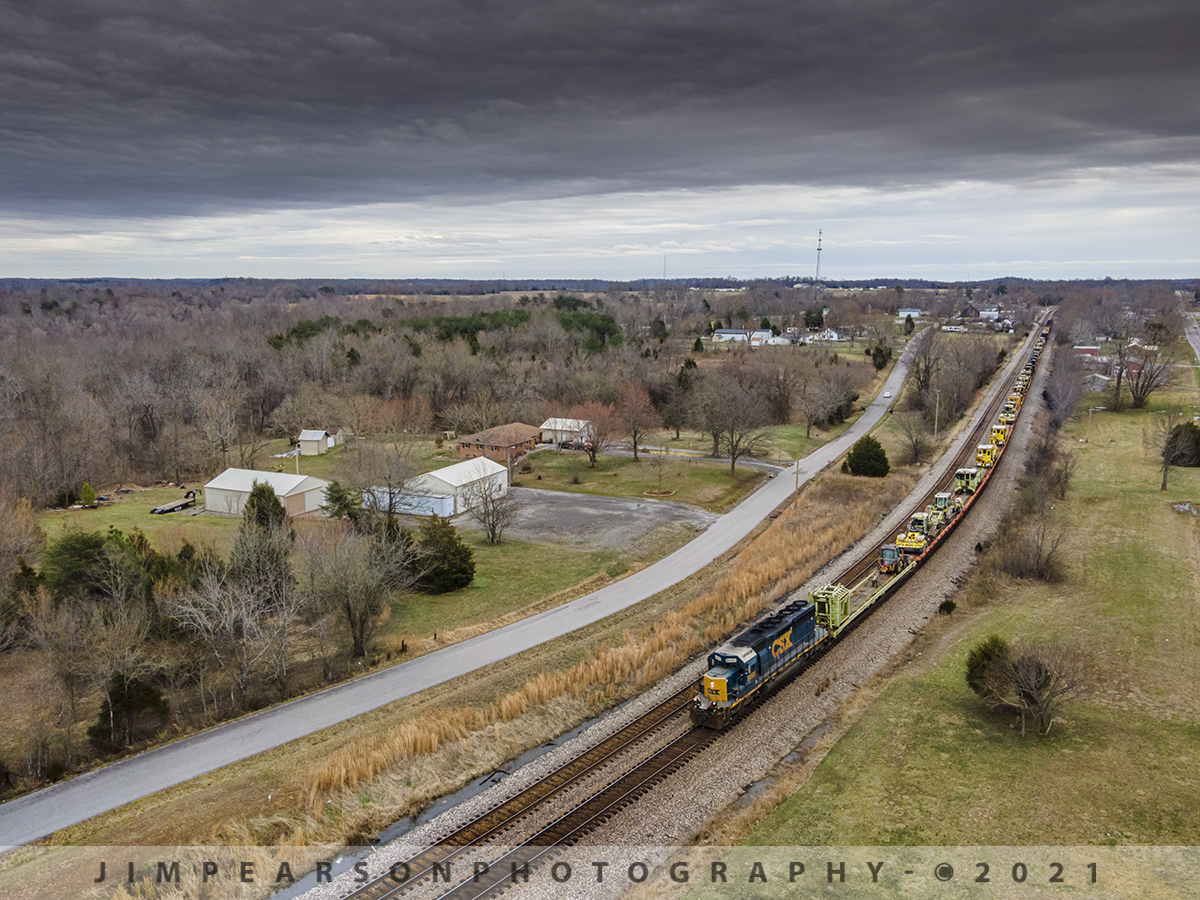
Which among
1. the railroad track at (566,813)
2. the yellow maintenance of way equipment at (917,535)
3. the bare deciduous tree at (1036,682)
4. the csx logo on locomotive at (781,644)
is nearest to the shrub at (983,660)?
the bare deciduous tree at (1036,682)

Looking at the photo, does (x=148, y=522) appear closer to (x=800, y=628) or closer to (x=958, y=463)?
(x=800, y=628)

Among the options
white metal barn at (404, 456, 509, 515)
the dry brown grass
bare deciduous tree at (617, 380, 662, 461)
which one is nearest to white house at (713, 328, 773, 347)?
bare deciduous tree at (617, 380, 662, 461)

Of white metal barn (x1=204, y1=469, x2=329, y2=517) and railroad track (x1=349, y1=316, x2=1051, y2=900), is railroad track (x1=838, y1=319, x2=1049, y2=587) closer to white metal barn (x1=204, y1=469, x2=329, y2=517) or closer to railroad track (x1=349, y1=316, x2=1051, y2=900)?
railroad track (x1=349, y1=316, x2=1051, y2=900)

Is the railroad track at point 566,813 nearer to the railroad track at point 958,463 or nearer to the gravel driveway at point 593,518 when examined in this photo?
the railroad track at point 958,463

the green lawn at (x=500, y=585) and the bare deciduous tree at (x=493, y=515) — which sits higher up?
the bare deciduous tree at (x=493, y=515)

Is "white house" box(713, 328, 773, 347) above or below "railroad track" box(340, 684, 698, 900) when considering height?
above

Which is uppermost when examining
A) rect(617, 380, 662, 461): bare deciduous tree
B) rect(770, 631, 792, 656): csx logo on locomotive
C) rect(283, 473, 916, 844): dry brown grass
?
rect(617, 380, 662, 461): bare deciduous tree
